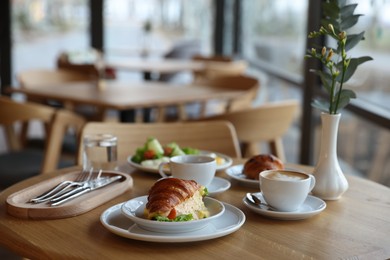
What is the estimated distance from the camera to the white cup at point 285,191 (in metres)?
1.44

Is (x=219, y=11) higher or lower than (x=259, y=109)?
higher

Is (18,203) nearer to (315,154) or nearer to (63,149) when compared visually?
(63,149)

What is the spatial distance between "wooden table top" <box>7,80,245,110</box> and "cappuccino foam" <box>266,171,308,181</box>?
212 cm

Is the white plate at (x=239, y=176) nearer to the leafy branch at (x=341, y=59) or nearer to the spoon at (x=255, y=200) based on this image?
the spoon at (x=255, y=200)

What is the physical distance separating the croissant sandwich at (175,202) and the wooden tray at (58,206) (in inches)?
8.4

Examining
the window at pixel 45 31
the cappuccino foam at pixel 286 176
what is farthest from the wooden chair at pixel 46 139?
the window at pixel 45 31

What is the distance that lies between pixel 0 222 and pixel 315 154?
3.44 m

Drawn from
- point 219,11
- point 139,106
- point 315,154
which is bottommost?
point 315,154

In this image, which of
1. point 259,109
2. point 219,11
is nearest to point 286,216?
point 259,109

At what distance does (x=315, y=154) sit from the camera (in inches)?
180

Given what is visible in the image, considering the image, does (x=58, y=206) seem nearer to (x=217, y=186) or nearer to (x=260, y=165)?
(x=217, y=186)

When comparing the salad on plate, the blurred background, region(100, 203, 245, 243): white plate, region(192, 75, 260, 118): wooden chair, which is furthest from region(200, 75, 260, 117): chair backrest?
region(100, 203, 245, 243): white plate

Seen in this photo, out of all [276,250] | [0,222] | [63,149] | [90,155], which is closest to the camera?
[276,250]

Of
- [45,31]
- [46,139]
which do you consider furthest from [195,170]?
[45,31]
